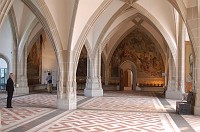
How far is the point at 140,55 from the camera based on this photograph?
70.9ft

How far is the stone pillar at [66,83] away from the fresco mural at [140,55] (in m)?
12.6

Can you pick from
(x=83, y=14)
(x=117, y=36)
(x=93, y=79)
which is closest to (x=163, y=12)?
(x=83, y=14)

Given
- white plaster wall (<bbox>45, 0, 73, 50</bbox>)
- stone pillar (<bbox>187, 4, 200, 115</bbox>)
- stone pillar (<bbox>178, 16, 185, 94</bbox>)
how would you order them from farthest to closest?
1. stone pillar (<bbox>178, 16, 185, 94</bbox>)
2. white plaster wall (<bbox>45, 0, 73, 50</bbox>)
3. stone pillar (<bbox>187, 4, 200, 115</bbox>)

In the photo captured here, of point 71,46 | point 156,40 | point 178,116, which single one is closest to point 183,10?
point 178,116

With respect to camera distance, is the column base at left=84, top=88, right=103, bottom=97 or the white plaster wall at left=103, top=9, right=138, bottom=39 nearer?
the column base at left=84, top=88, right=103, bottom=97

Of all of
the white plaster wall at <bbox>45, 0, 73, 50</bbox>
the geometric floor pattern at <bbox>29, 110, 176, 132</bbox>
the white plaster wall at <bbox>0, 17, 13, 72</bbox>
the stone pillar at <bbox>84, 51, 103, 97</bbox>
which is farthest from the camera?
the white plaster wall at <bbox>0, 17, 13, 72</bbox>

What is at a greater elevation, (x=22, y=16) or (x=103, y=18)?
(x=22, y=16)

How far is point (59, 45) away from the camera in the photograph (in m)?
9.40

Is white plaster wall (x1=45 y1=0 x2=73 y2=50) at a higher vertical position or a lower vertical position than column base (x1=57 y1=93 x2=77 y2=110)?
higher

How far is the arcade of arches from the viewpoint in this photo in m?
9.23

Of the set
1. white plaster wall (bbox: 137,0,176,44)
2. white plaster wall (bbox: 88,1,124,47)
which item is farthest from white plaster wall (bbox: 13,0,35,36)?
white plaster wall (bbox: 137,0,176,44)

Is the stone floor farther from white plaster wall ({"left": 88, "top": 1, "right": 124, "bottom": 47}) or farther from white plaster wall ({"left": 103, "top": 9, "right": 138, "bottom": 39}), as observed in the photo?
white plaster wall ({"left": 103, "top": 9, "right": 138, "bottom": 39})

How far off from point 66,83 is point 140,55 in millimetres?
13129

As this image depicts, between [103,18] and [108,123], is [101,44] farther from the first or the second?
[108,123]
